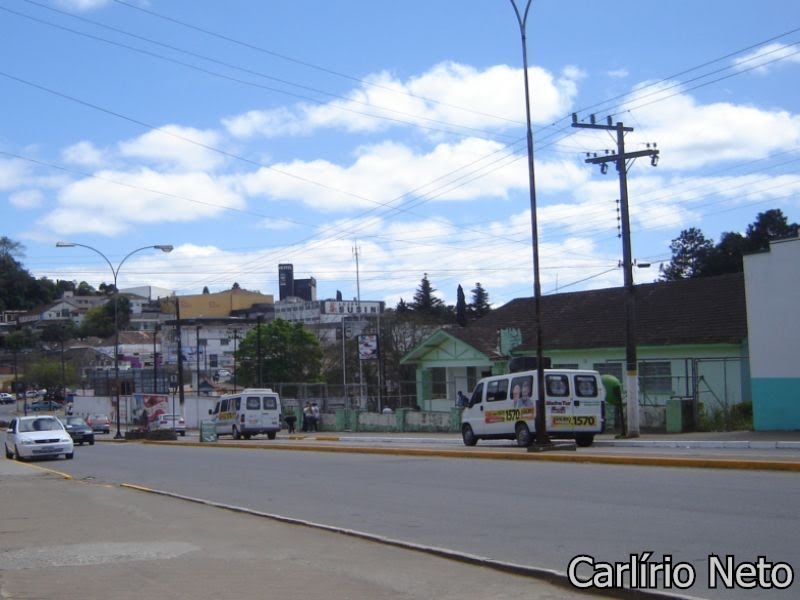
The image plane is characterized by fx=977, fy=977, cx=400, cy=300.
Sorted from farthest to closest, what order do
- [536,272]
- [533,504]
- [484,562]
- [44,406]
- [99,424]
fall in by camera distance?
[44,406], [99,424], [536,272], [533,504], [484,562]

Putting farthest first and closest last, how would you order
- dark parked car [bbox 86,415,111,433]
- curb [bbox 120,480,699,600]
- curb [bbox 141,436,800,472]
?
dark parked car [bbox 86,415,111,433]
curb [bbox 141,436,800,472]
curb [bbox 120,480,699,600]

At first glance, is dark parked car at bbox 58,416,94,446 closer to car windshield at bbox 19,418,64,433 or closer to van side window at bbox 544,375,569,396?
car windshield at bbox 19,418,64,433

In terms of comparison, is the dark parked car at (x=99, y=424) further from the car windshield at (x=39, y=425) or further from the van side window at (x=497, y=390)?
the van side window at (x=497, y=390)

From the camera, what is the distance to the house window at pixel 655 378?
39344mm

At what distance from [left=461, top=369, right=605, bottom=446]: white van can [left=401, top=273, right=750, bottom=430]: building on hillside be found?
20.2 feet

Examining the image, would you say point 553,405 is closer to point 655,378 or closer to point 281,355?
point 655,378

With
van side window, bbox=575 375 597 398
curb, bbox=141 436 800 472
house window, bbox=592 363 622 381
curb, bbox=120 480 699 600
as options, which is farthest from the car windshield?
house window, bbox=592 363 622 381

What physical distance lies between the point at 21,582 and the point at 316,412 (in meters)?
44.2

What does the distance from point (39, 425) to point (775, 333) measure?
22.9 metres

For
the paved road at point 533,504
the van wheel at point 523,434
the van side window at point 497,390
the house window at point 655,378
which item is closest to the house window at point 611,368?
the house window at point 655,378

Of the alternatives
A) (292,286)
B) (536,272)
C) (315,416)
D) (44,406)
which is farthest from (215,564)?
(292,286)

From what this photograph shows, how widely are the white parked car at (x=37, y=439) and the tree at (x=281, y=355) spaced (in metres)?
50.0

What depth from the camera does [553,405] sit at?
25.6 m

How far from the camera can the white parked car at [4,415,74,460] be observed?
30250 millimetres
